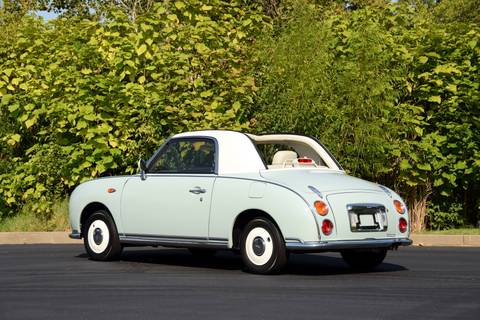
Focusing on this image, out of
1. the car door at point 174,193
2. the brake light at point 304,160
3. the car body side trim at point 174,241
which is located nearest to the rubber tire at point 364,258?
the brake light at point 304,160

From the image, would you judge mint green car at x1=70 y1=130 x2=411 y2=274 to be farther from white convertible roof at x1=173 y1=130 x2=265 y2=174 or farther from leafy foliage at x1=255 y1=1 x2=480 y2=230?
leafy foliage at x1=255 y1=1 x2=480 y2=230

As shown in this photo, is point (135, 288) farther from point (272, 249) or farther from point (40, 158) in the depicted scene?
point (40, 158)

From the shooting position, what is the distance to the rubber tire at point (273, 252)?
11.8 m

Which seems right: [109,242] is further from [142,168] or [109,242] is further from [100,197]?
[142,168]

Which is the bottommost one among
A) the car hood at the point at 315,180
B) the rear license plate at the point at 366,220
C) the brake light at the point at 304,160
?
the rear license plate at the point at 366,220

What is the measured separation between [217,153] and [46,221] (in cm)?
809

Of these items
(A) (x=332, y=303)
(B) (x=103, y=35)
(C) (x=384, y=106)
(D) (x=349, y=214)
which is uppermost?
(B) (x=103, y=35)

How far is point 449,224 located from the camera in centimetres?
2044

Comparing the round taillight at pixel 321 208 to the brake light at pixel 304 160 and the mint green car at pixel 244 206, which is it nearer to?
the mint green car at pixel 244 206

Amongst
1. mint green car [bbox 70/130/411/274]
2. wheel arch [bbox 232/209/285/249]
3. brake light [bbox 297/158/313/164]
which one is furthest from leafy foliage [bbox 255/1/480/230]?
wheel arch [bbox 232/209/285/249]

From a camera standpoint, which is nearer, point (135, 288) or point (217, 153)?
point (135, 288)

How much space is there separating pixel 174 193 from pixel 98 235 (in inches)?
59.9

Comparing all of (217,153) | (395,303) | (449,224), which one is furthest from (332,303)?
(449,224)

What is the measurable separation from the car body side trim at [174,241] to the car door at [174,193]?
3cm
